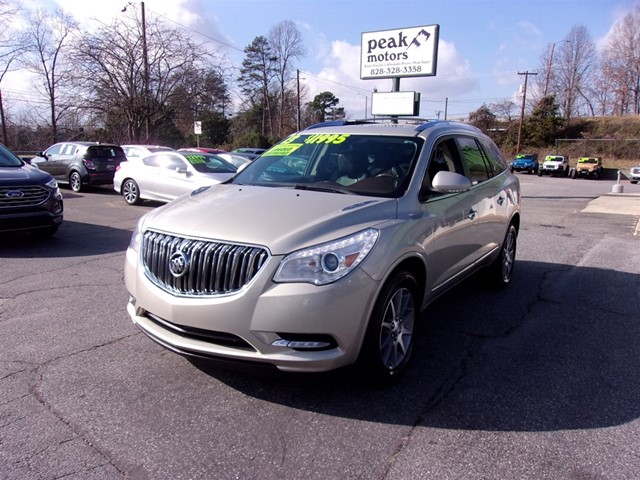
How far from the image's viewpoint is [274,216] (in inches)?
125

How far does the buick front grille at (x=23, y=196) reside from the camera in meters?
7.17

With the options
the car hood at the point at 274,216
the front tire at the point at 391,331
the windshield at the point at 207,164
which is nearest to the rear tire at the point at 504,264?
the front tire at the point at 391,331

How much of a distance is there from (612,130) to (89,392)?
66.2 m

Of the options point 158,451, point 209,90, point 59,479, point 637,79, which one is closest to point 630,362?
point 158,451

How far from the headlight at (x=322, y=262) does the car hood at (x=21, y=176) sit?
6329 mm

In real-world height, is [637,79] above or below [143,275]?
above

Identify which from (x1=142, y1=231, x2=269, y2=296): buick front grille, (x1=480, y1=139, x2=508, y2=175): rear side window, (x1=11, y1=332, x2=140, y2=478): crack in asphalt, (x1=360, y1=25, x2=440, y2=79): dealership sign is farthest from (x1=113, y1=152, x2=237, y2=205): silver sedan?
(x1=360, y1=25, x2=440, y2=79): dealership sign

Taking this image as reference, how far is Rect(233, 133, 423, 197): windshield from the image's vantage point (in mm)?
3857

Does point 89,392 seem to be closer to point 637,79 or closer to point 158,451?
point 158,451

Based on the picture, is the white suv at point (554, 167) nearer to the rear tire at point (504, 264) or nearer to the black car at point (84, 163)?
the black car at point (84, 163)

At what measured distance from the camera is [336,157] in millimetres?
4289

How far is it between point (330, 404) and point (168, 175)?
1009 cm

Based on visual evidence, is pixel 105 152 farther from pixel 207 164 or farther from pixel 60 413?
pixel 60 413

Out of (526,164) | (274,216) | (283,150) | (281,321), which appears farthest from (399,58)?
(526,164)
